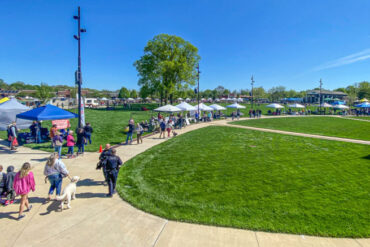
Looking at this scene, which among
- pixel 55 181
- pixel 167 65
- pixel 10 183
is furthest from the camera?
pixel 167 65

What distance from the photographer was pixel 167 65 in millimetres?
44844

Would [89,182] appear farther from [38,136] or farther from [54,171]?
[38,136]

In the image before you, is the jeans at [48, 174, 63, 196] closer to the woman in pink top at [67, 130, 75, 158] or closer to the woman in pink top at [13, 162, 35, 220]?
the woman in pink top at [13, 162, 35, 220]

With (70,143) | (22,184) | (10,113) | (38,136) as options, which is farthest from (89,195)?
(10,113)

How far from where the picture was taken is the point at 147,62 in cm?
4856

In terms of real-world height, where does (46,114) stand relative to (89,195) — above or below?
above

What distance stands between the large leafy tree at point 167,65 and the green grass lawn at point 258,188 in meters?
36.0

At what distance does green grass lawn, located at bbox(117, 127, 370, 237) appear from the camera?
5363 mm

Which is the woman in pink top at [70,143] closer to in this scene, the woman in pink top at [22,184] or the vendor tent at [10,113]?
the woman in pink top at [22,184]

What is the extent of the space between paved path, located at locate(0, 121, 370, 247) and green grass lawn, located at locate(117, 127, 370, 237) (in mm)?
276

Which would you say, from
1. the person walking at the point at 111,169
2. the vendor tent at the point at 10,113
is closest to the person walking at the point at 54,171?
the person walking at the point at 111,169

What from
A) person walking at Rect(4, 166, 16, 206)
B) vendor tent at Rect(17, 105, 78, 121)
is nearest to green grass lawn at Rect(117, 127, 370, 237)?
person walking at Rect(4, 166, 16, 206)

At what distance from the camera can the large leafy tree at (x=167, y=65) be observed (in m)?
46.2

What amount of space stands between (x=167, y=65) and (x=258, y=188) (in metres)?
40.9
